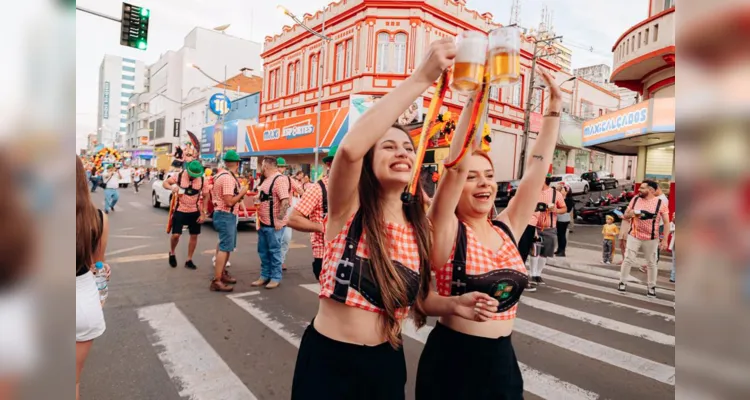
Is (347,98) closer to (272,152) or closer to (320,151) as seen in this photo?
(320,151)

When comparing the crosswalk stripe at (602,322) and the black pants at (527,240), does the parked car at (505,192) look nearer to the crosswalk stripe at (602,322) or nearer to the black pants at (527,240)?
the black pants at (527,240)

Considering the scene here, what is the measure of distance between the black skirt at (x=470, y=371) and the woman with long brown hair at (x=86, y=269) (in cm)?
180

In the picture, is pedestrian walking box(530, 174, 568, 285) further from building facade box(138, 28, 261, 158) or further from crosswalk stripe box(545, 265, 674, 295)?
building facade box(138, 28, 261, 158)

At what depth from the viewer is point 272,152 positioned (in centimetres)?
2544

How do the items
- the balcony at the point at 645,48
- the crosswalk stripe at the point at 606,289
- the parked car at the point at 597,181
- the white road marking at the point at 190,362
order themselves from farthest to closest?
the parked car at the point at 597,181 → the balcony at the point at 645,48 → the crosswalk stripe at the point at 606,289 → the white road marking at the point at 190,362

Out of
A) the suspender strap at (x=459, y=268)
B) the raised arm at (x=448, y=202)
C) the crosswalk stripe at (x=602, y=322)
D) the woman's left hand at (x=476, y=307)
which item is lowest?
the crosswalk stripe at (x=602, y=322)

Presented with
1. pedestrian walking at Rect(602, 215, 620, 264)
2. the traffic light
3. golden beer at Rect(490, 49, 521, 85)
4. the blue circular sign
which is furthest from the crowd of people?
the blue circular sign

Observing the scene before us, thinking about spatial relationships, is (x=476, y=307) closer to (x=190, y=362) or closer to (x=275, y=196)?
(x=190, y=362)

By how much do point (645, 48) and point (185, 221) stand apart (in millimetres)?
14524

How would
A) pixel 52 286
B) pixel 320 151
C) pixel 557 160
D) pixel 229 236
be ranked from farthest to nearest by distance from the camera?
pixel 557 160
pixel 320 151
pixel 229 236
pixel 52 286

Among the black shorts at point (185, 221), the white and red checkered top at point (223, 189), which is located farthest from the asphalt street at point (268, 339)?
the white and red checkered top at point (223, 189)

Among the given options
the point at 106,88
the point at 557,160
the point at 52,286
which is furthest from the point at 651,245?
the point at 106,88

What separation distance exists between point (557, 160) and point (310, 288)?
29947 mm

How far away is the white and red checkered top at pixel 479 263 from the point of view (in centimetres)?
188
